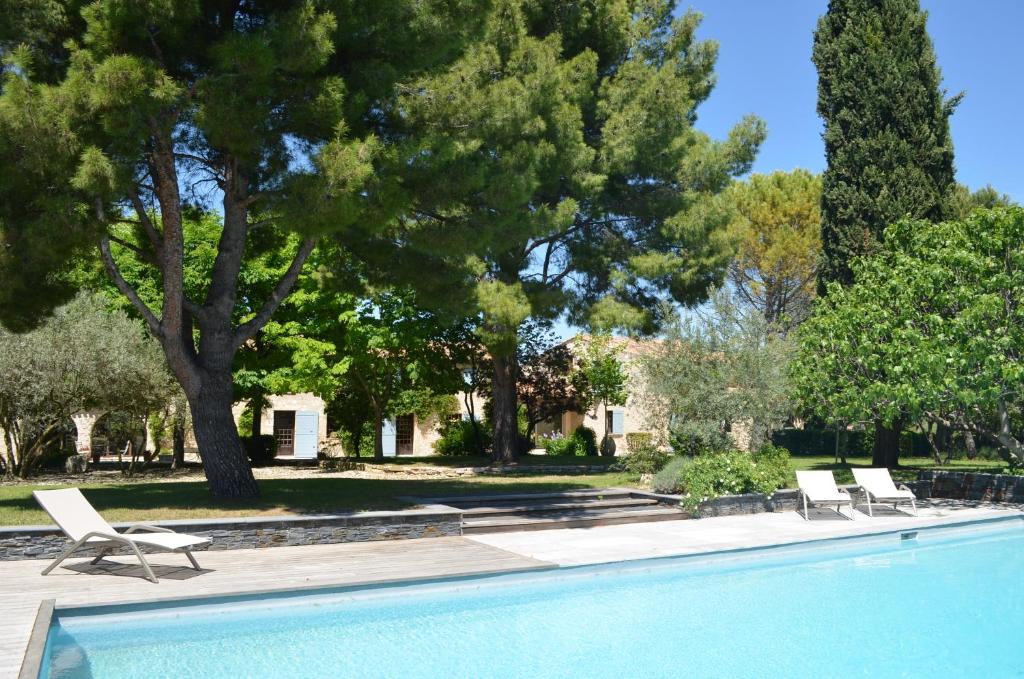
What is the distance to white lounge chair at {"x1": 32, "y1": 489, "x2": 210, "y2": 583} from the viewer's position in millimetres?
8430

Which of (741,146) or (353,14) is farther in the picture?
(741,146)

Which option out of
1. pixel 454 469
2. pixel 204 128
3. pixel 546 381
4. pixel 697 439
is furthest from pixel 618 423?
pixel 204 128

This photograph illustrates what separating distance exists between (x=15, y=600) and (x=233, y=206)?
7154 millimetres

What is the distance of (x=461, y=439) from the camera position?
3300 centimetres

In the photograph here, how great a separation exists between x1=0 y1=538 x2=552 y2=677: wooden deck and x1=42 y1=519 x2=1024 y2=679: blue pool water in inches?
10.4

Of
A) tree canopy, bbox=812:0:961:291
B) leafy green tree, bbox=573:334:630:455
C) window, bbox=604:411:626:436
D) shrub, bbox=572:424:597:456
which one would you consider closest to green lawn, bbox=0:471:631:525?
tree canopy, bbox=812:0:961:291

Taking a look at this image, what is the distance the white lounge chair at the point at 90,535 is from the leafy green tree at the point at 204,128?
3.57 metres

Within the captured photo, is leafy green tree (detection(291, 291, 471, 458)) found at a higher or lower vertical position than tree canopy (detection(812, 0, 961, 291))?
lower

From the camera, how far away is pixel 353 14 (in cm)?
1173

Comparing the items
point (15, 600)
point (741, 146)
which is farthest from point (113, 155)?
point (741, 146)

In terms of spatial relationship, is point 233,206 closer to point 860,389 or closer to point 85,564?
point 85,564

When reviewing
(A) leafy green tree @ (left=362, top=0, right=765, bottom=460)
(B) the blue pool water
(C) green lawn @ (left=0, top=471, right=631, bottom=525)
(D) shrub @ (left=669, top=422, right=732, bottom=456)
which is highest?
(A) leafy green tree @ (left=362, top=0, right=765, bottom=460)

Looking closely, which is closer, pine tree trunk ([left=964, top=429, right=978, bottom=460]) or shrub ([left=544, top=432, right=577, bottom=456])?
pine tree trunk ([left=964, top=429, right=978, bottom=460])

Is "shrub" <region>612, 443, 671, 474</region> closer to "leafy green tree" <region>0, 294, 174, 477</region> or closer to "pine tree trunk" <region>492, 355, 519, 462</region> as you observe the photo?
"pine tree trunk" <region>492, 355, 519, 462</region>
